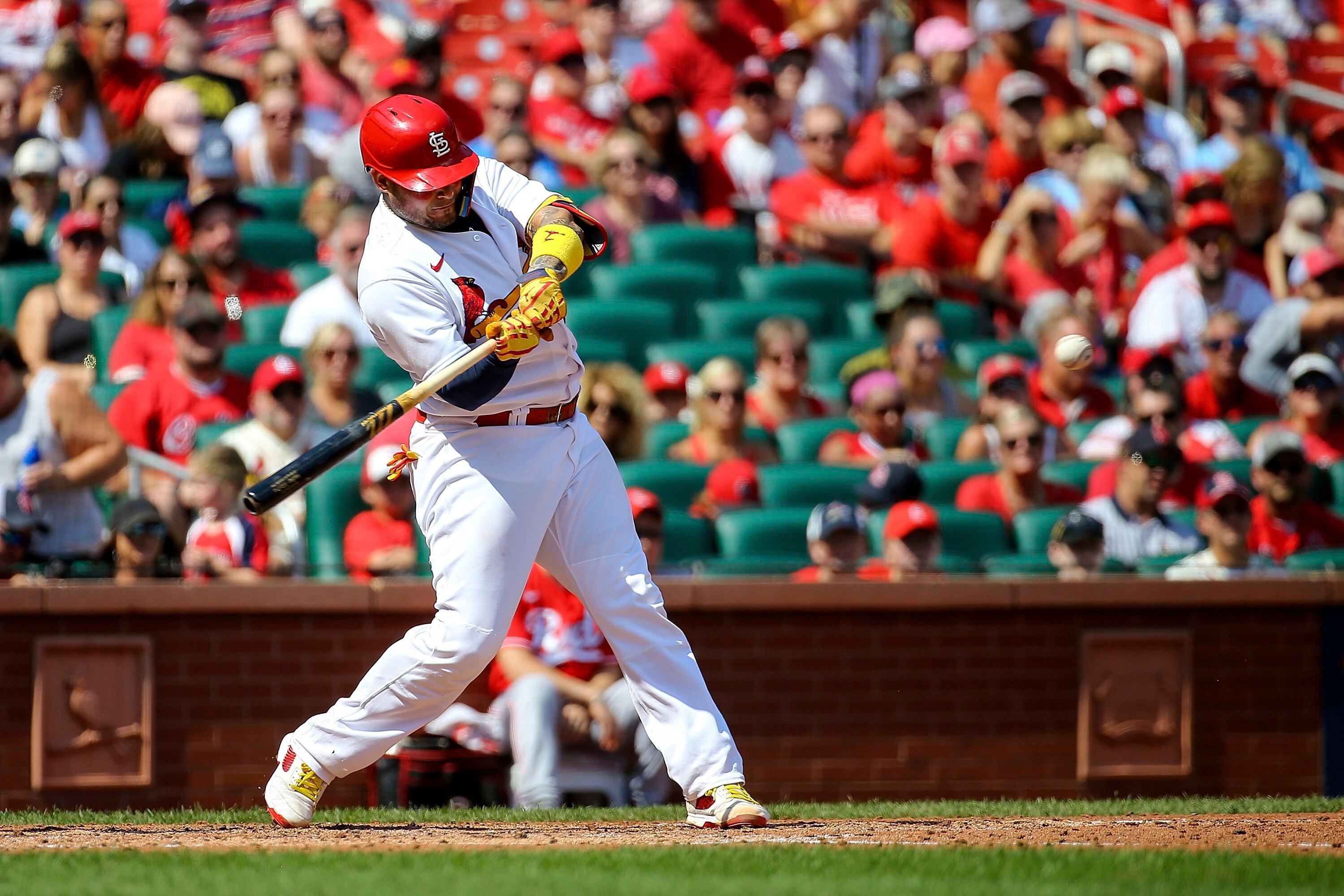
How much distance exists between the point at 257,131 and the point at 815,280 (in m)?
3.24

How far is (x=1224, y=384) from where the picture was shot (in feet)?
30.8

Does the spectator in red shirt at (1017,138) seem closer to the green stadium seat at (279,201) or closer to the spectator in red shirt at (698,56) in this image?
the spectator in red shirt at (698,56)

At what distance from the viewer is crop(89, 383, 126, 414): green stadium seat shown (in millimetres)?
7875

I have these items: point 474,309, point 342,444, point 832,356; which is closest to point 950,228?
point 832,356

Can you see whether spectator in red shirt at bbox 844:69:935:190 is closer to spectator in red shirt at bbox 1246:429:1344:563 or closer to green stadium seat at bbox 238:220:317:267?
spectator in red shirt at bbox 1246:429:1344:563

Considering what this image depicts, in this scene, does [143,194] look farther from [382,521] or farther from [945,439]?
[945,439]

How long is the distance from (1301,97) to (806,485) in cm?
681

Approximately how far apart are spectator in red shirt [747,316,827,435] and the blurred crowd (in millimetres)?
26

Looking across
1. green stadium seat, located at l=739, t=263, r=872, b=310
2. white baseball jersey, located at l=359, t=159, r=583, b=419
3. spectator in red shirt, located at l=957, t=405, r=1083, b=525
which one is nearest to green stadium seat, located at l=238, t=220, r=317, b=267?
green stadium seat, located at l=739, t=263, r=872, b=310

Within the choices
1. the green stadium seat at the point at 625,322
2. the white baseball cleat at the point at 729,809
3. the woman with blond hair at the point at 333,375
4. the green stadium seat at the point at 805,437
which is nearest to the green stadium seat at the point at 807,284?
the green stadium seat at the point at 625,322

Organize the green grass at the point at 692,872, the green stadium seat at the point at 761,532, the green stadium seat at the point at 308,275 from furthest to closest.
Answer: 1. the green stadium seat at the point at 308,275
2. the green stadium seat at the point at 761,532
3. the green grass at the point at 692,872

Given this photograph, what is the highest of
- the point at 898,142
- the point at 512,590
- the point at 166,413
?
the point at 898,142

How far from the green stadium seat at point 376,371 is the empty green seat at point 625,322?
1.00 m

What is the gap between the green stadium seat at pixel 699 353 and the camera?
8.84m
